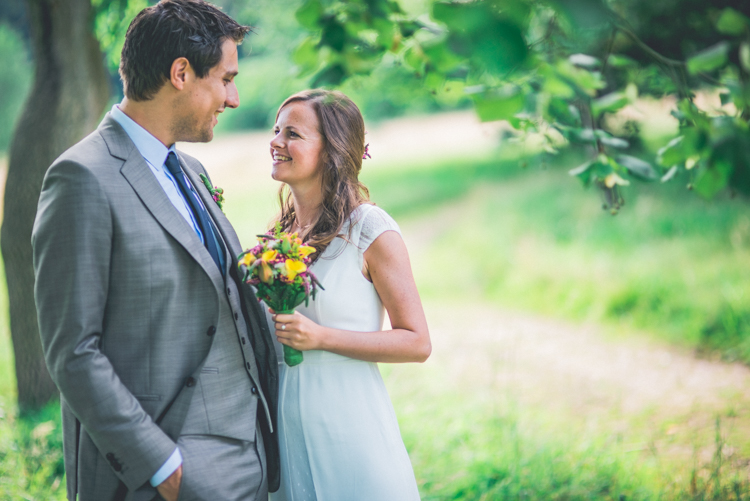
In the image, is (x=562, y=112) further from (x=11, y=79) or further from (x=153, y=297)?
(x=11, y=79)

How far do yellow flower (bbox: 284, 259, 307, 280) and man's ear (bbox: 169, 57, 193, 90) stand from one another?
0.75 m

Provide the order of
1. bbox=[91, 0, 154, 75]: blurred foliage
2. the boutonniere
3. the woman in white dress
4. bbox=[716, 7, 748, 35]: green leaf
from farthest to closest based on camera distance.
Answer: bbox=[91, 0, 154, 75]: blurred foliage
the boutonniere
the woman in white dress
bbox=[716, 7, 748, 35]: green leaf

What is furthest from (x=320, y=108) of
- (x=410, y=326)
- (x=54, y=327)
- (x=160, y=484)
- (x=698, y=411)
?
(x=698, y=411)

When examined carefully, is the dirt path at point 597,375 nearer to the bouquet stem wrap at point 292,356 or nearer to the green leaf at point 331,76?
the green leaf at point 331,76

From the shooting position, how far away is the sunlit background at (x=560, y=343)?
3822 millimetres

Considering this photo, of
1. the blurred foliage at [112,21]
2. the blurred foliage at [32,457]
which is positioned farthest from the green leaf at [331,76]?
the blurred foliage at [32,457]

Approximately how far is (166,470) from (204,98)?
1.32m

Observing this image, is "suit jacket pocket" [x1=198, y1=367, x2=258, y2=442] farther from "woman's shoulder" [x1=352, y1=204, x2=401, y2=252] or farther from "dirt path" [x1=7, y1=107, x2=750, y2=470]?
"dirt path" [x1=7, y1=107, x2=750, y2=470]

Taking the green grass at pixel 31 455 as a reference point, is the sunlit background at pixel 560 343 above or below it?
below

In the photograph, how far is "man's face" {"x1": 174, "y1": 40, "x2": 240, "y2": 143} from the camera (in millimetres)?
2131

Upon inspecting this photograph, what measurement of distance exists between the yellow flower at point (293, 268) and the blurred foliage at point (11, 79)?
30.2 metres

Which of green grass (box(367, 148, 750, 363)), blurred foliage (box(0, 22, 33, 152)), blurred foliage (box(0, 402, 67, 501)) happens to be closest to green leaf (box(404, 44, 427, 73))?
blurred foliage (box(0, 402, 67, 501))

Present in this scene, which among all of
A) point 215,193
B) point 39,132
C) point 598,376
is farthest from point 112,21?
point 598,376

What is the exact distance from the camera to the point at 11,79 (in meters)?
27.5
